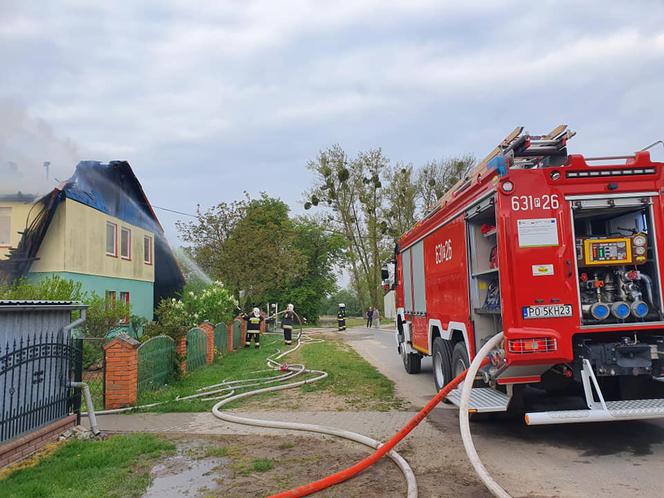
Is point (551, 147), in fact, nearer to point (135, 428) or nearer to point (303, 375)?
point (135, 428)

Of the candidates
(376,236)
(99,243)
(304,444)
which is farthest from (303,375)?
(376,236)

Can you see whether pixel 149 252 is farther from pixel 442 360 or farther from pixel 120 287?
pixel 442 360

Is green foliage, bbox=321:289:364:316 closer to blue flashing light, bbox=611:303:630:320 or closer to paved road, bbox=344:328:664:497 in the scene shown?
paved road, bbox=344:328:664:497

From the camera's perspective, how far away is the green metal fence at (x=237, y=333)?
18969 mm

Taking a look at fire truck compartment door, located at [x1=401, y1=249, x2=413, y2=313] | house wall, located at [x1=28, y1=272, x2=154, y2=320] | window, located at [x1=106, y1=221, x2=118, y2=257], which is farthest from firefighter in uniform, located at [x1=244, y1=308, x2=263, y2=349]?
fire truck compartment door, located at [x1=401, y1=249, x2=413, y2=313]

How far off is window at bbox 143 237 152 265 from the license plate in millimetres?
21265

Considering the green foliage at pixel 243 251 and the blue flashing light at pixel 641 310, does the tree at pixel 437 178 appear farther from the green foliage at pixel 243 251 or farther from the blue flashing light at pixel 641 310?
the blue flashing light at pixel 641 310

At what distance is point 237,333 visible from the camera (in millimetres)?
19625

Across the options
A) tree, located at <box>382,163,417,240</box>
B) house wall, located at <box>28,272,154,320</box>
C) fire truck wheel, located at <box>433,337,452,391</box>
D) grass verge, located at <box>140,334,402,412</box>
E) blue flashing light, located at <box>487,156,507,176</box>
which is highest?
tree, located at <box>382,163,417,240</box>

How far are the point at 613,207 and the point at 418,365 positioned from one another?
7.09 metres

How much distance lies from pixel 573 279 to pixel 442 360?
9.96 ft

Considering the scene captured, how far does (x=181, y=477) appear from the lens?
502cm

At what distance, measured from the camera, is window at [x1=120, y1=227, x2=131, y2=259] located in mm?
21094

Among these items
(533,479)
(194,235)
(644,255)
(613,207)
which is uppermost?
(194,235)
